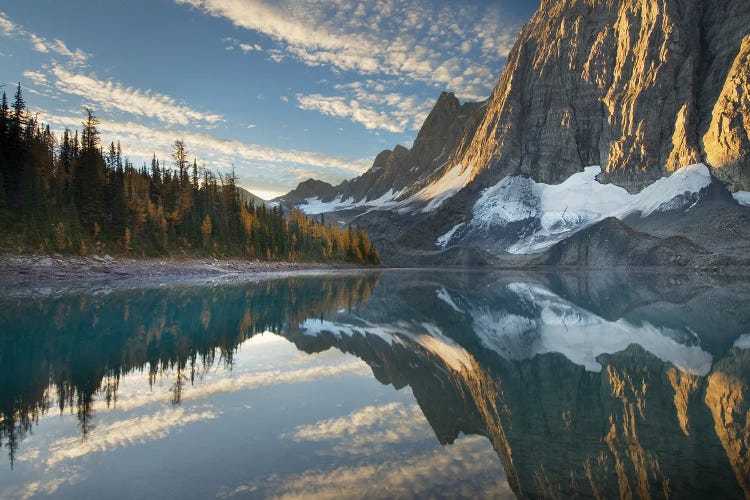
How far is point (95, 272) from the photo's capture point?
2261 inches

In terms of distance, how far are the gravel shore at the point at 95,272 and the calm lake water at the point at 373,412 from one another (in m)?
28.4

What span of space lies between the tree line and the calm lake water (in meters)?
46.5

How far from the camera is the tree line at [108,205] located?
58469 millimetres

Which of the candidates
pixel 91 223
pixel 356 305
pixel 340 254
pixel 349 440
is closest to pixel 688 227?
pixel 340 254

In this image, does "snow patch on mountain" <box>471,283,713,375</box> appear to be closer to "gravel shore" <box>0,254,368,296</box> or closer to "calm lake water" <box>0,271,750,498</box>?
"calm lake water" <box>0,271,750,498</box>

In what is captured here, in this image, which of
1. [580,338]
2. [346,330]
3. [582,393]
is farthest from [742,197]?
[582,393]

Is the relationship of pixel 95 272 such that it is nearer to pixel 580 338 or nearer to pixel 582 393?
pixel 580 338

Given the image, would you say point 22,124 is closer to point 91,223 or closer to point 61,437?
point 91,223

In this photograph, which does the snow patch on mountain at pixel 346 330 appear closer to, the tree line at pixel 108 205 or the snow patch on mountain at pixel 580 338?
the snow patch on mountain at pixel 580 338

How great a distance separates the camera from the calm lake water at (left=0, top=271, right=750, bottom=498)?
263 inches

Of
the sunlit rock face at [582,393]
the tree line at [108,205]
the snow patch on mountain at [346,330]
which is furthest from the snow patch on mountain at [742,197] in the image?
the snow patch on mountain at [346,330]

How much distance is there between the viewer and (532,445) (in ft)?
25.9

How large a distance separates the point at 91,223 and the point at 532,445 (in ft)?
242

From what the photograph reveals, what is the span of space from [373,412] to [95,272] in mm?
58966
